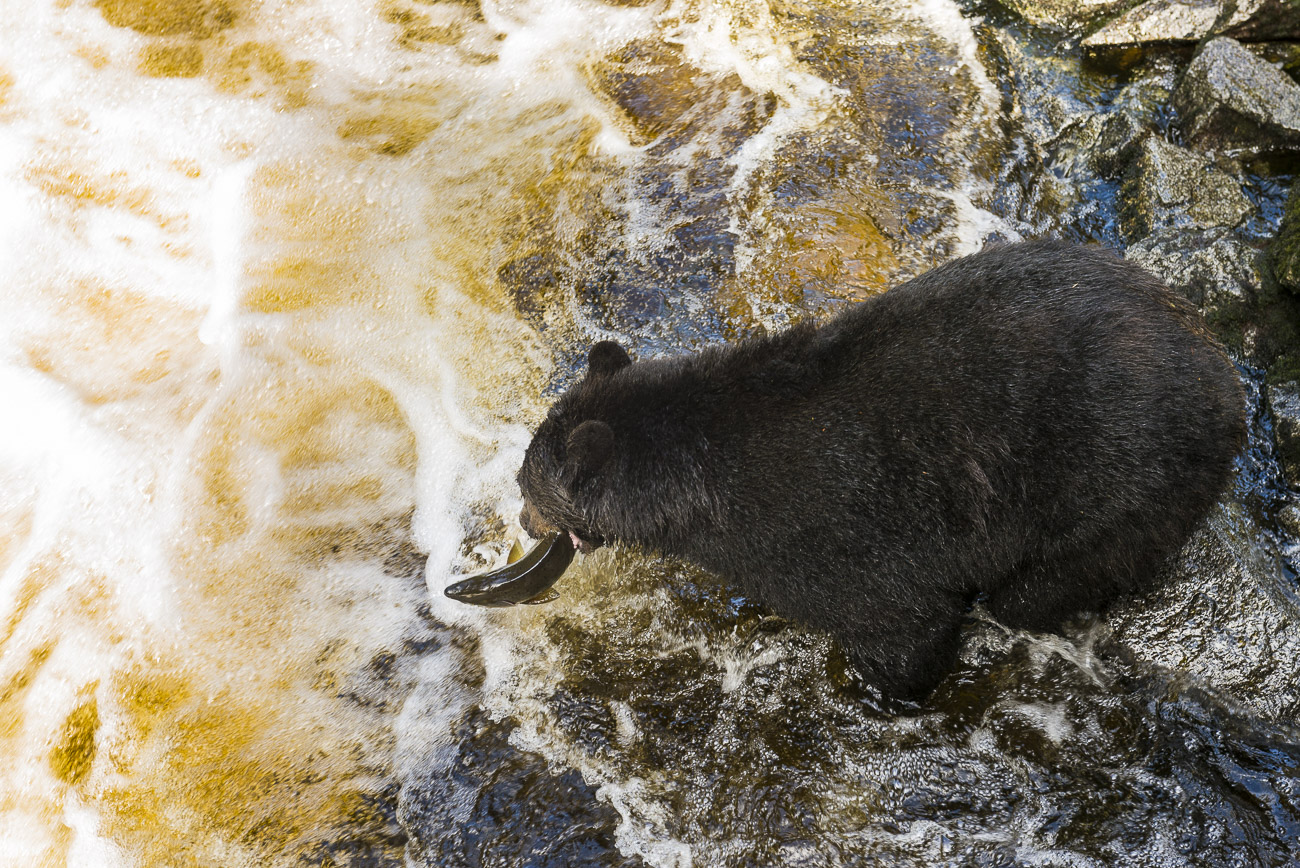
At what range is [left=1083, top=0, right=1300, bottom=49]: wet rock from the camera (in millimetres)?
6086

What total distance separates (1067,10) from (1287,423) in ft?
12.9

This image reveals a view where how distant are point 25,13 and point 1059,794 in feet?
32.5

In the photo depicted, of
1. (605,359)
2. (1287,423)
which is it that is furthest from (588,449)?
(1287,423)

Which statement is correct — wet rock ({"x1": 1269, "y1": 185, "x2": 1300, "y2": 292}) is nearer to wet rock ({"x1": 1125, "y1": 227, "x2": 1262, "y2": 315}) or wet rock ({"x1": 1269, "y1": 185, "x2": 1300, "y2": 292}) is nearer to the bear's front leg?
wet rock ({"x1": 1125, "y1": 227, "x2": 1262, "y2": 315})

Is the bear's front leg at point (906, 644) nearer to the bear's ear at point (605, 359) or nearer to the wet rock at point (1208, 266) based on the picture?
the bear's ear at point (605, 359)

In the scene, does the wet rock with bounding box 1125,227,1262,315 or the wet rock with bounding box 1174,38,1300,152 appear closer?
the wet rock with bounding box 1125,227,1262,315

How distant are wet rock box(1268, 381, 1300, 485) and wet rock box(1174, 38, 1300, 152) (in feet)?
6.49

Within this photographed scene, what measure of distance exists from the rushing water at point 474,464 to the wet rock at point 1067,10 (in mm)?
413

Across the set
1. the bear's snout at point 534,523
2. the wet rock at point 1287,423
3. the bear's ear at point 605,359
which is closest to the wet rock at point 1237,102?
the wet rock at point 1287,423

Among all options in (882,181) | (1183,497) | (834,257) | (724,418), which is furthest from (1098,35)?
(724,418)

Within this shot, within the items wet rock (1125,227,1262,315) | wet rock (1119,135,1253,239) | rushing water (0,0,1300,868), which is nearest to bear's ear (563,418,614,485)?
rushing water (0,0,1300,868)

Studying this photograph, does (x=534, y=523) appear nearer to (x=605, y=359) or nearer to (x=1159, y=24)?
(x=605, y=359)

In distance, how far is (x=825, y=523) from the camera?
11.9 ft

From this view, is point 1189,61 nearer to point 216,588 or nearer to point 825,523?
point 825,523
